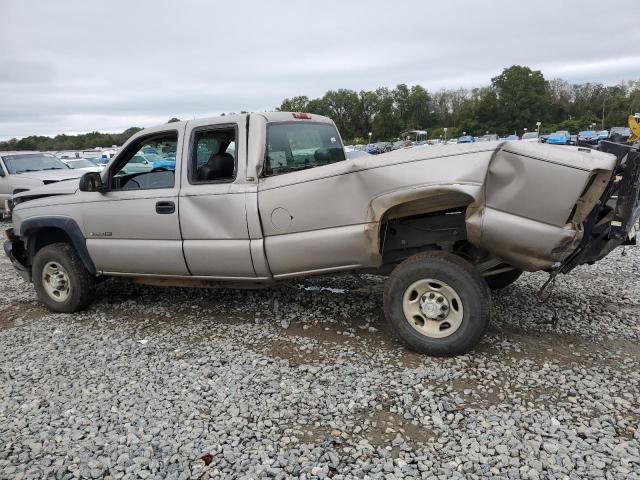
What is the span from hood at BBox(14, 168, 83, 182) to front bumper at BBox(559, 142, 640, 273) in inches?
435

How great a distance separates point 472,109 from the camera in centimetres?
9931

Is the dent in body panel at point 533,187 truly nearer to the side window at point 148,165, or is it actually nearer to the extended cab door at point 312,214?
the extended cab door at point 312,214

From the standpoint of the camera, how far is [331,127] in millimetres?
5598

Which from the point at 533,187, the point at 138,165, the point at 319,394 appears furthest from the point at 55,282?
the point at 533,187

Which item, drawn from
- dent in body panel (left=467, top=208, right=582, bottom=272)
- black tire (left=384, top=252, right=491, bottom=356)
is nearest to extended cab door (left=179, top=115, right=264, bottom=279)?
black tire (left=384, top=252, right=491, bottom=356)

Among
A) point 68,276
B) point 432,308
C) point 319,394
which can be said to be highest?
point 68,276

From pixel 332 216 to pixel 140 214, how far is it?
2.03 metres

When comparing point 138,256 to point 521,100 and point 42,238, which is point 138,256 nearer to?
point 42,238

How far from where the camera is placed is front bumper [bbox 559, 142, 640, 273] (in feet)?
11.8

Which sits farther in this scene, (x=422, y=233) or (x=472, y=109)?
(x=472, y=109)

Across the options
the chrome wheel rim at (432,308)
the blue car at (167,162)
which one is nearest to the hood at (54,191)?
the blue car at (167,162)

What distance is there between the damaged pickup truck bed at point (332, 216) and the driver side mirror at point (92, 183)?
0.01m

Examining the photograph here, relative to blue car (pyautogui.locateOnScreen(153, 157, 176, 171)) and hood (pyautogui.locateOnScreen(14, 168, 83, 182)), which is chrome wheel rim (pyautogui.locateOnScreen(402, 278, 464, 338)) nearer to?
blue car (pyautogui.locateOnScreen(153, 157, 176, 171))

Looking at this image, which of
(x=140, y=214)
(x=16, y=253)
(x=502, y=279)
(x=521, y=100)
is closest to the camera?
(x=140, y=214)
